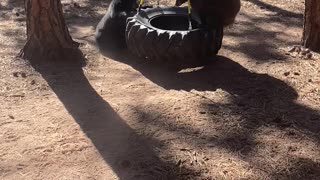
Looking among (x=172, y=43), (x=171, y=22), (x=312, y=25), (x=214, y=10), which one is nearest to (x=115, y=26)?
(x=171, y=22)

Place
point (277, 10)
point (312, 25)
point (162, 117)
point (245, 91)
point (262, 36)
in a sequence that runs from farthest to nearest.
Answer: point (277, 10) → point (262, 36) → point (312, 25) → point (245, 91) → point (162, 117)

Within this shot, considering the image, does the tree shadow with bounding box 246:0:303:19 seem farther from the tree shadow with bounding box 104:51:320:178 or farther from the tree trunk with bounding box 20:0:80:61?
the tree trunk with bounding box 20:0:80:61

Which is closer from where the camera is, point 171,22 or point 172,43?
point 172,43

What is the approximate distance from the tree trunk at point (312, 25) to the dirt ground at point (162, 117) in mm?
299

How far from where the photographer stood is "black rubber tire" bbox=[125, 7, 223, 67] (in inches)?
200

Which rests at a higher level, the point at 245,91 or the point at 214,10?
the point at 214,10

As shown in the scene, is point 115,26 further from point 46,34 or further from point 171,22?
point 46,34

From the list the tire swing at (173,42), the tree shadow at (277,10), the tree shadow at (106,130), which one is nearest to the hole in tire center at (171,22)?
the tire swing at (173,42)

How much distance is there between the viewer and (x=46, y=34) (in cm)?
554

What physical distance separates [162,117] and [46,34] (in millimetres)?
1961

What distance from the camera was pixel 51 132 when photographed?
13.4 ft

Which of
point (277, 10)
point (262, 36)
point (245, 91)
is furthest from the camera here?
point (277, 10)

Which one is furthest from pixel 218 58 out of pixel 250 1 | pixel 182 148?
pixel 250 1

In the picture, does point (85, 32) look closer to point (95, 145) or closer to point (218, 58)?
point (218, 58)
